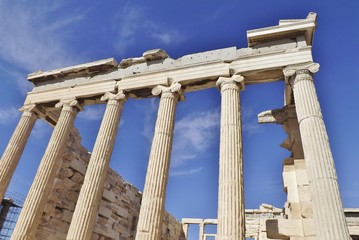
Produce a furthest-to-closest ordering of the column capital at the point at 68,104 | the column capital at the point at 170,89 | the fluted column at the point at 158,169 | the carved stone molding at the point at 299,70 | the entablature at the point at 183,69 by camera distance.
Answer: the column capital at the point at 68,104
the column capital at the point at 170,89
the entablature at the point at 183,69
the carved stone molding at the point at 299,70
the fluted column at the point at 158,169

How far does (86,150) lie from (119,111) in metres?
4.91

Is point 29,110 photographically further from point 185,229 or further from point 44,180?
point 185,229

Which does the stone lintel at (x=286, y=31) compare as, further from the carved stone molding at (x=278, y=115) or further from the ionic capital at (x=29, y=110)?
the ionic capital at (x=29, y=110)

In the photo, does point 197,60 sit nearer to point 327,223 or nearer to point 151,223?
point 151,223

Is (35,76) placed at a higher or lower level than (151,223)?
higher

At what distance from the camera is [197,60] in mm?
13938

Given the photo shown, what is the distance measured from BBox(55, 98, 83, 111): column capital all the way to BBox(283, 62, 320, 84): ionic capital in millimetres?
10252

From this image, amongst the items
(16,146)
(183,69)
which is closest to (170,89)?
(183,69)

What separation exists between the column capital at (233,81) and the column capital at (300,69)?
177cm

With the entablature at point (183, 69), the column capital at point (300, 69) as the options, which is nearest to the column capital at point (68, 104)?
the entablature at point (183, 69)

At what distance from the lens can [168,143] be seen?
11961mm

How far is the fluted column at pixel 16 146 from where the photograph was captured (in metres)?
14.1

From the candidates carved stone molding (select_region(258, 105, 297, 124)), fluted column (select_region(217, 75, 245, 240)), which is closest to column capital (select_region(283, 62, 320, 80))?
fluted column (select_region(217, 75, 245, 240))

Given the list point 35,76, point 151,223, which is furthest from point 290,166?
point 35,76
